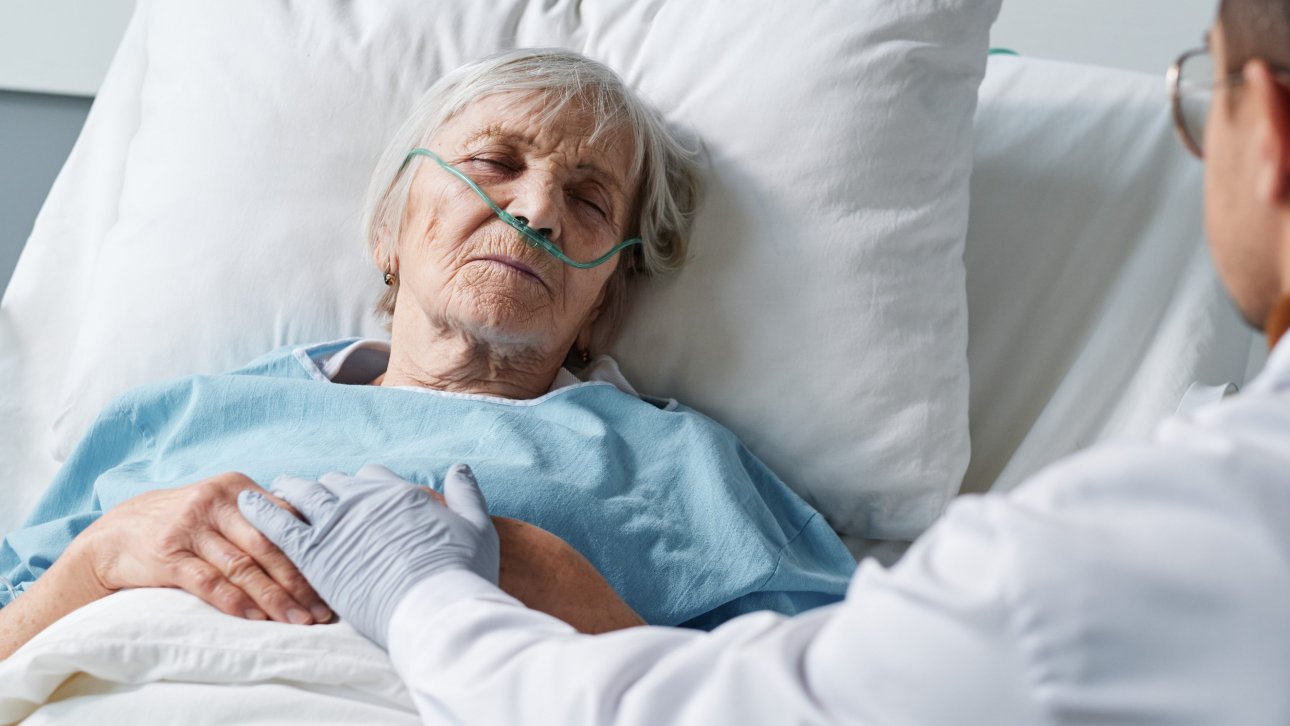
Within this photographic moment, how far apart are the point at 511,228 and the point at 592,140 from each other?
0.17 meters

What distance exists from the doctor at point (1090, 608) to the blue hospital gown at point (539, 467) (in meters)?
0.51

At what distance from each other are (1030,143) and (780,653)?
125cm

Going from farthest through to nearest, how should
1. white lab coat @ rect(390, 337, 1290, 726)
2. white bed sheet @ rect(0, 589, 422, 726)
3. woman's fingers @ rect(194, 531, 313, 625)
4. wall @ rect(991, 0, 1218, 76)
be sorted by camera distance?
1. wall @ rect(991, 0, 1218, 76)
2. woman's fingers @ rect(194, 531, 313, 625)
3. white bed sheet @ rect(0, 589, 422, 726)
4. white lab coat @ rect(390, 337, 1290, 726)

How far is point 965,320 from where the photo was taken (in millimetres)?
1633

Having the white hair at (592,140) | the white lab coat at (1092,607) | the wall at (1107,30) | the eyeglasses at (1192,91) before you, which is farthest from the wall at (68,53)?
the white lab coat at (1092,607)

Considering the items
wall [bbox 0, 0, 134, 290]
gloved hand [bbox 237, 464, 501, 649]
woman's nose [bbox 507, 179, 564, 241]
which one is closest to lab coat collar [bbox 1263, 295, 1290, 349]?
gloved hand [bbox 237, 464, 501, 649]

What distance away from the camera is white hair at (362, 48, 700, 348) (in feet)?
5.38

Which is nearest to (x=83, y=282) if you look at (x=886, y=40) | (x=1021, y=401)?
(x=886, y=40)

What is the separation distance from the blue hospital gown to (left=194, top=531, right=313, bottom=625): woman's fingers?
0.20m

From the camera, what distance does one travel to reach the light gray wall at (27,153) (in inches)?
94.7

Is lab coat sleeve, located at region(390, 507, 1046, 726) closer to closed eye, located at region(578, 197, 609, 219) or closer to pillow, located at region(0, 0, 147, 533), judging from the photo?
closed eye, located at region(578, 197, 609, 219)

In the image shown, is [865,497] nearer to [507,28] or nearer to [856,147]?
[856,147]

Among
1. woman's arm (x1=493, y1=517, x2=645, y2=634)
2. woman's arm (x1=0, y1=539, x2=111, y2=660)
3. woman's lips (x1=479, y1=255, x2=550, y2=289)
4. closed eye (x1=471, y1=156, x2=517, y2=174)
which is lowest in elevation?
woman's arm (x1=0, y1=539, x2=111, y2=660)

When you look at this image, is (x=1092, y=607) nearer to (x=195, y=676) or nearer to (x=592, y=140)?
(x=195, y=676)
